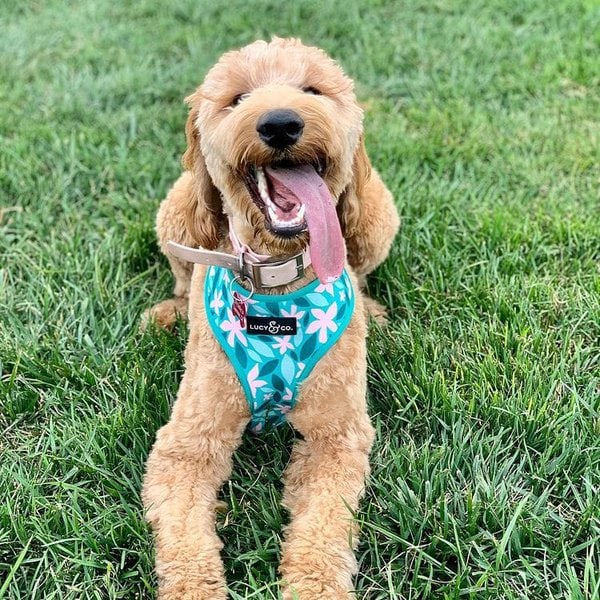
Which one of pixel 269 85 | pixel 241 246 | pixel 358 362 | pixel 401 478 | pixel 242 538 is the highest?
pixel 269 85

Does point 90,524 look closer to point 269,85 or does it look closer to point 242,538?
point 242,538

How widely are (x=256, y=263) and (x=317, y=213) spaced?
30 cm

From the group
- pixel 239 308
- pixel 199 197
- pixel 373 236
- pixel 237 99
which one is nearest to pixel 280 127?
pixel 237 99

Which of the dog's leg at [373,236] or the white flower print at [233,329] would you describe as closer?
the white flower print at [233,329]

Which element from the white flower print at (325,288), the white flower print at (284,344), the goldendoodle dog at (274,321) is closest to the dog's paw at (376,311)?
the goldendoodle dog at (274,321)

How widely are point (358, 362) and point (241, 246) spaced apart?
25.3 inches

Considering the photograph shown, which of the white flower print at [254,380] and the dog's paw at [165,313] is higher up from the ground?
the white flower print at [254,380]

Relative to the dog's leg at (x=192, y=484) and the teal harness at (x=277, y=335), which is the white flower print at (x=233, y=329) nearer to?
the teal harness at (x=277, y=335)

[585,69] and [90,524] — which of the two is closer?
[90,524]

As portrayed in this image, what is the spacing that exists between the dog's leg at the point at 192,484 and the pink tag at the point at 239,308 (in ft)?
0.83

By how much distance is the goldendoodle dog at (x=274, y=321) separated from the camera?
2.27 meters

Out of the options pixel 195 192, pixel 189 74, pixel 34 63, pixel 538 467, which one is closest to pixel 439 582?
pixel 538 467

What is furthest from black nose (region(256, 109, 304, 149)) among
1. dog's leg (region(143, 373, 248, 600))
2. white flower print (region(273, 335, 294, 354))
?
dog's leg (region(143, 373, 248, 600))

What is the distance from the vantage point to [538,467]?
8.32 feet
